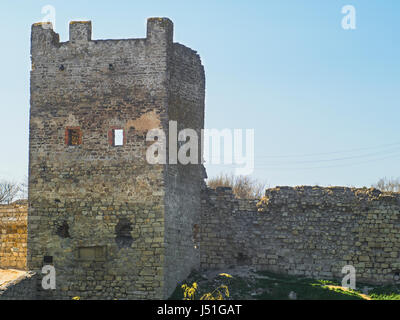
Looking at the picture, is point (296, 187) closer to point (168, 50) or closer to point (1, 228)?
point (168, 50)

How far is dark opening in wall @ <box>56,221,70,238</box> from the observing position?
1995 centimetres

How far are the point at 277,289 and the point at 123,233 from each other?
4108mm

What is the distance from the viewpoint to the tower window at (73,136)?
20234mm

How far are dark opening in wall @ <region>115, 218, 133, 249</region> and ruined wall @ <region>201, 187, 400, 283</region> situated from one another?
284 centimetres

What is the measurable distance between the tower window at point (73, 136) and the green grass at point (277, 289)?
4.53 meters

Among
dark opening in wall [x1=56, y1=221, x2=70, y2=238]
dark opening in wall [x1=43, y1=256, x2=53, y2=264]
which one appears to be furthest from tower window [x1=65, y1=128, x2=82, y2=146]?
dark opening in wall [x1=43, y1=256, x2=53, y2=264]

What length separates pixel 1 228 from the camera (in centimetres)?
2300

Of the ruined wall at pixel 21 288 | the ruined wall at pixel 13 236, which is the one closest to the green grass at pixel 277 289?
the ruined wall at pixel 21 288

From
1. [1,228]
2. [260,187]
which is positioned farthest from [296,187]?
[260,187]

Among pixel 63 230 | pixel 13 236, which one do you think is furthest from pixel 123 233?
pixel 13 236

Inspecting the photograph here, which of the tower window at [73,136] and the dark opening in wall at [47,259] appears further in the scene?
the tower window at [73,136]

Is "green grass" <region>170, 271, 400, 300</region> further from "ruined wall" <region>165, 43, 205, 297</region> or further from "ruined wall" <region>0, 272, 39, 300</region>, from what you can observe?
"ruined wall" <region>0, 272, 39, 300</region>

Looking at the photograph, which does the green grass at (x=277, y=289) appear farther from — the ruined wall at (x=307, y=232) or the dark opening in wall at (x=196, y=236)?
the dark opening in wall at (x=196, y=236)

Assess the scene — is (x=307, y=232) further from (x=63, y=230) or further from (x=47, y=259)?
(x=47, y=259)
